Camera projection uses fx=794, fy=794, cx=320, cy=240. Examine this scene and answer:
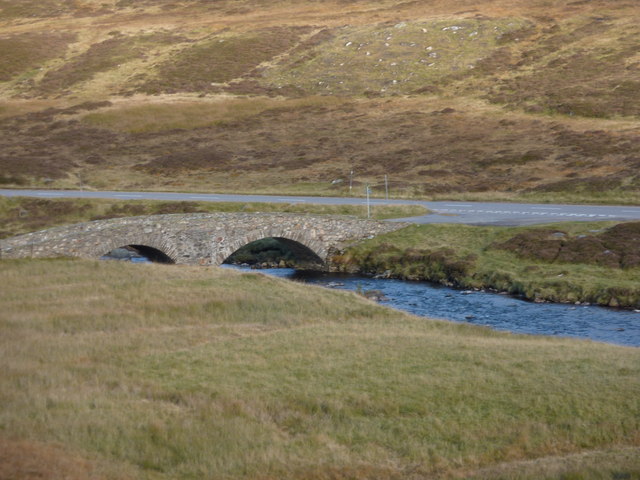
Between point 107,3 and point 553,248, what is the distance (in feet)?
463

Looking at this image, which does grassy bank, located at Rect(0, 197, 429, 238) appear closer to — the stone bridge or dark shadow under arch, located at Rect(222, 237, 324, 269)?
dark shadow under arch, located at Rect(222, 237, 324, 269)

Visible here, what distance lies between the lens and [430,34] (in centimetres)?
11444

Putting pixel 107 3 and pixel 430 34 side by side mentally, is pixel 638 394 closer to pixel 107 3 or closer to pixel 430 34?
pixel 430 34

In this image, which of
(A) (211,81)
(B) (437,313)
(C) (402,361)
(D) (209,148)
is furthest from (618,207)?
(A) (211,81)

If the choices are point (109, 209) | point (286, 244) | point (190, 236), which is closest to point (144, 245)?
point (190, 236)

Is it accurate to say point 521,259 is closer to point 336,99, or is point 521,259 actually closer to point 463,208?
point 463,208

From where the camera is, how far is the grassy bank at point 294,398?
45.5 ft

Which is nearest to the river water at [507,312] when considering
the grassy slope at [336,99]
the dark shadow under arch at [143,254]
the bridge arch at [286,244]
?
the bridge arch at [286,244]

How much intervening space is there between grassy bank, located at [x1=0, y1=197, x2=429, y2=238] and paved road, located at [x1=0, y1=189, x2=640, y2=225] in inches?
64.6

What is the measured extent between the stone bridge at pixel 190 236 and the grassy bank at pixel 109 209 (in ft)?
17.4

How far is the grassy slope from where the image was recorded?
68.2 metres

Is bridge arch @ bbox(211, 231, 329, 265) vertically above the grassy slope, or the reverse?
the grassy slope

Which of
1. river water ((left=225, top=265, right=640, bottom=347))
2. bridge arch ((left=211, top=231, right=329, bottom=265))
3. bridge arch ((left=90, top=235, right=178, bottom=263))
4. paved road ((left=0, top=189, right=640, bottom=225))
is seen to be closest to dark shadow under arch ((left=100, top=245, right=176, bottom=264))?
bridge arch ((left=90, top=235, right=178, bottom=263))

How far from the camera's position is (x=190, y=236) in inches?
1603
